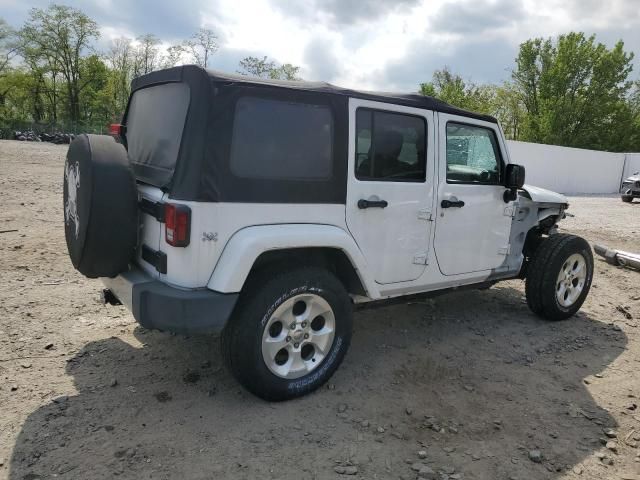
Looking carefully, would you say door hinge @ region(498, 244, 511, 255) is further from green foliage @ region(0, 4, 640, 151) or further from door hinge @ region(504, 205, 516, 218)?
green foliage @ region(0, 4, 640, 151)

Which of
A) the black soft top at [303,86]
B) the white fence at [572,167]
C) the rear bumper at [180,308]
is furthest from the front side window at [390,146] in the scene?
the white fence at [572,167]

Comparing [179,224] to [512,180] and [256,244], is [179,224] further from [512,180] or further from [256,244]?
[512,180]

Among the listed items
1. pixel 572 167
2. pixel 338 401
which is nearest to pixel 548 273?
pixel 338 401

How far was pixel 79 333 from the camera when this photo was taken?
13.4 feet

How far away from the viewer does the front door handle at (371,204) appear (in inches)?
131

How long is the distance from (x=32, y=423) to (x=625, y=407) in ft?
12.4

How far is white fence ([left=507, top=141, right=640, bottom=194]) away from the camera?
24.8 meters

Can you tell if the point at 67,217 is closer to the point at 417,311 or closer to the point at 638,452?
the point at 417,311

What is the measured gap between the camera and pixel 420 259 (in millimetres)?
3793

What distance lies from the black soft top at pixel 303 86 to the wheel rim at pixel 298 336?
130cm

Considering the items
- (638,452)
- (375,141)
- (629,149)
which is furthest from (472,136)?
(629,149)

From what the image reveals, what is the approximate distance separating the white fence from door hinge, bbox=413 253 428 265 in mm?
21025

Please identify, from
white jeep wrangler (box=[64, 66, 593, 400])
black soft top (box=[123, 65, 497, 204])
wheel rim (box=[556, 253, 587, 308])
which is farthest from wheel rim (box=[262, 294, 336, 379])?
wheel rim (box=[556, 253, 587, 308])

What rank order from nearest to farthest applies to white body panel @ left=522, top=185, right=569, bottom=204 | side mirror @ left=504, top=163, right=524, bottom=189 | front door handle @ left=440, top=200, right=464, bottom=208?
front door handle @ left=440, top=200, right=464, bottom=208
side mirror @ left=504, top=163, right=524, bottom=189
white body panel @ left=522, top=185, right=569, bottom=204
